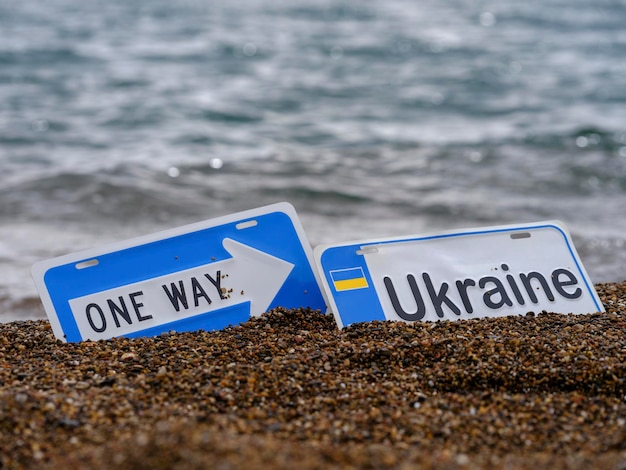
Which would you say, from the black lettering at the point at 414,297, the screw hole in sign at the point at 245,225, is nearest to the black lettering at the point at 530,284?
the black lettering at the point at 414,297

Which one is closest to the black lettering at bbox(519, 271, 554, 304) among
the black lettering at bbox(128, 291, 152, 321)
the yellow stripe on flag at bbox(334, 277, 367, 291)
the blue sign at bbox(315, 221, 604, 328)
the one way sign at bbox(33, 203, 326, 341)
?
the blue sign at bbox(315, 221, 604, 328)

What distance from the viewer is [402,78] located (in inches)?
439

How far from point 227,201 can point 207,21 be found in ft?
36.1

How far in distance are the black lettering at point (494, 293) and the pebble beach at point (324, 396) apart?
10 cm

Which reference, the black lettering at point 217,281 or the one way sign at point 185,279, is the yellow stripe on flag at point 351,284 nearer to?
the one way sign at point 185,279

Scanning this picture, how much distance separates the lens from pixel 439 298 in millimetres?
2857

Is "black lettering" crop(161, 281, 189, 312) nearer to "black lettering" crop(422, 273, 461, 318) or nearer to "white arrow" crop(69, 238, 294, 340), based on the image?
"white arrow" crop(69, 238, 294, 340)

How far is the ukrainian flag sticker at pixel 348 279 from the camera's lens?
9.34ft

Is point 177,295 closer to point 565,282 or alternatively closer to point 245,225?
point 245,225

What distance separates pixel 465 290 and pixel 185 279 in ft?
3.43

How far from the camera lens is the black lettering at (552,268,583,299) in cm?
292

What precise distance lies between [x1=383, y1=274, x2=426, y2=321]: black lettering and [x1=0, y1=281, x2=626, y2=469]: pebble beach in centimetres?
7

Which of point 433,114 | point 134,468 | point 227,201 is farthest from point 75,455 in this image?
point 433,114

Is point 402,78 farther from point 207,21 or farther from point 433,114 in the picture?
point 207,21
